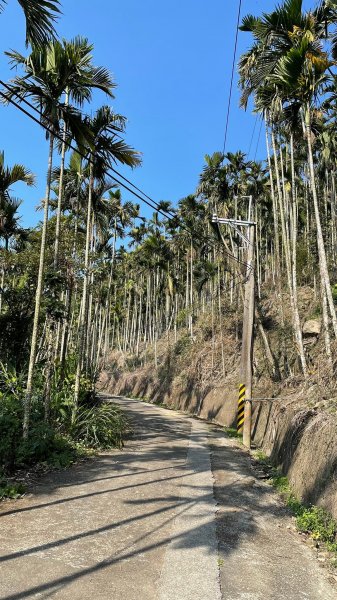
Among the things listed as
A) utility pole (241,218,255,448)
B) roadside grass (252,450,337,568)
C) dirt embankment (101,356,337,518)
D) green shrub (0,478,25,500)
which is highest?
utility pole (241,218,255,448)

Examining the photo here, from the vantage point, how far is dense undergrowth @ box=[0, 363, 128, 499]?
7.70m

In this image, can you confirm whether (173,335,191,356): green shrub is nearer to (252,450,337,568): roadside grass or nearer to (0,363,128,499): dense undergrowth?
(0,363,128,499): dense undergrowth

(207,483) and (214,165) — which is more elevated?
(214,165)

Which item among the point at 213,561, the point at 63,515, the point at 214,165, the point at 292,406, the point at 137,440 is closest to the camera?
the point at 213,561

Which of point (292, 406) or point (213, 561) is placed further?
point (292, 406)

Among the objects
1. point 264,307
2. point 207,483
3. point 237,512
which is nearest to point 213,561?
point 237,512

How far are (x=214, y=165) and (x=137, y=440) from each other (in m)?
19.7

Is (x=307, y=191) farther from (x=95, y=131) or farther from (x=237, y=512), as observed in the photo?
(x=237, y=512)

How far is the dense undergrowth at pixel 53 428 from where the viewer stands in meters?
7.70

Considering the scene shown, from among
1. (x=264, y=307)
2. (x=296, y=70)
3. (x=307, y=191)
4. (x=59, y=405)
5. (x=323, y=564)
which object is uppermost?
(x=307, y=191)

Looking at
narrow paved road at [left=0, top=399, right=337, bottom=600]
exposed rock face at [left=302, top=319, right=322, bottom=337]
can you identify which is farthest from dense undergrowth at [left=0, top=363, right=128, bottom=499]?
exposed rock face at [left=302, top=319, right=322, bottom=337]

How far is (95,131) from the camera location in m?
10.9

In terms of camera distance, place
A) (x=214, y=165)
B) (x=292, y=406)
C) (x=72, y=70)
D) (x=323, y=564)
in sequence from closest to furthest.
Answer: (x=323, y=564), (x=72, y=70), (x=292, y=406), (x=214, y=165)

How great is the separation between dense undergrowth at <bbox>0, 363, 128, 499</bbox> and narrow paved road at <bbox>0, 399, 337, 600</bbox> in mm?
557
